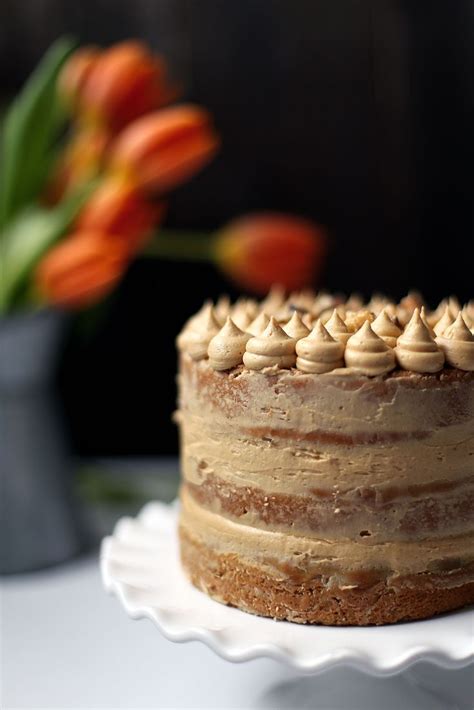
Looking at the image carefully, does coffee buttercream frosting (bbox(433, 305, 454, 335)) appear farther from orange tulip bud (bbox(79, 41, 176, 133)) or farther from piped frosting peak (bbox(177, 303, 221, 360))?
orange tulip bud (bbox(79, 41, 176, 133))

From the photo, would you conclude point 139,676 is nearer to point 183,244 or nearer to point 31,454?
point 31,454

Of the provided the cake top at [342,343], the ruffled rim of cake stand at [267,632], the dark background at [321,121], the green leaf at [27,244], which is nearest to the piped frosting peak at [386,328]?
the cake top at [342,343]

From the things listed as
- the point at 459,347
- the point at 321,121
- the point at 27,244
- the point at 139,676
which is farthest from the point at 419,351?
the point at 321,121

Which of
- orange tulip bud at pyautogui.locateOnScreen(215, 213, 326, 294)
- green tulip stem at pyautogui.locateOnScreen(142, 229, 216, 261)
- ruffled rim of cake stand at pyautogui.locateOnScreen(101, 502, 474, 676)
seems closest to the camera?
ruffled rim of cake stand at pyautogui.locateOnScreen(101, 502, 474, 676)

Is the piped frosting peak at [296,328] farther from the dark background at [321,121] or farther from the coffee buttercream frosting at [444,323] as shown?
the dark background at [321,121]

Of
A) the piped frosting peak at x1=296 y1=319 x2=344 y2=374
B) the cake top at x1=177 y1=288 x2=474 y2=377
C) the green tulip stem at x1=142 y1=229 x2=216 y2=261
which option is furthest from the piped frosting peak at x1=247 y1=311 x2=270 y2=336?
the green tulip stem at x1=142 y1=229 x2=216 y2=261

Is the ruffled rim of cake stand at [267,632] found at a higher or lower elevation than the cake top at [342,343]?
lower
